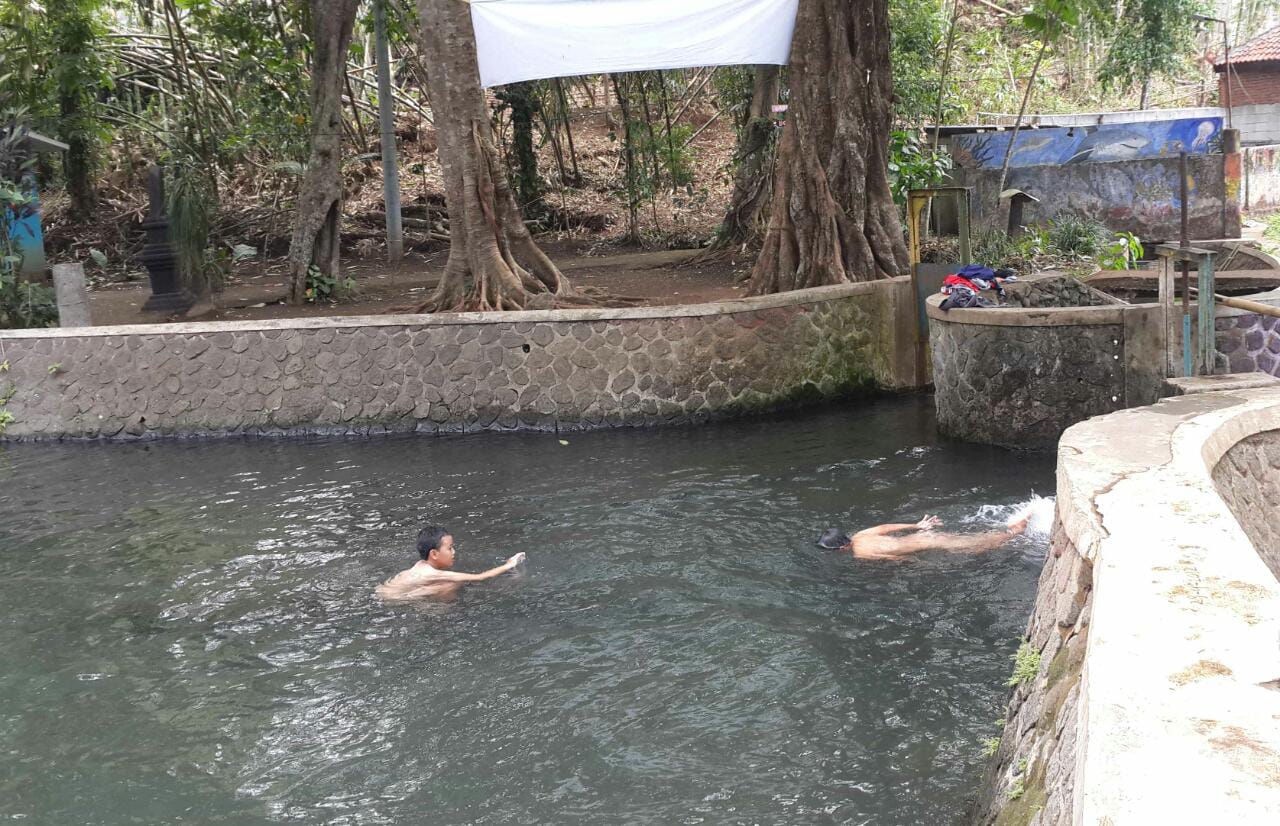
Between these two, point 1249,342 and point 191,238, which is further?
point 191,238

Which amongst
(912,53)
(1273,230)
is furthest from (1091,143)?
(912,53)

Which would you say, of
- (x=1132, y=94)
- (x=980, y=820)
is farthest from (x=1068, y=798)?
(x=1132, y=94)

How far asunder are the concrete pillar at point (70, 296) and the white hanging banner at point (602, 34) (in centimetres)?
565

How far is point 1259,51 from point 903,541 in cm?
2462

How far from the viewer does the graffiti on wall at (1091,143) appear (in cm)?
2059

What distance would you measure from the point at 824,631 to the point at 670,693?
122cm

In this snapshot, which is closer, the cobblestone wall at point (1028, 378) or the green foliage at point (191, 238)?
the cobblestone wall at point (1028, 378)

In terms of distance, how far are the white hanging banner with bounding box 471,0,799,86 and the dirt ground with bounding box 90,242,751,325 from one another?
2722 mm

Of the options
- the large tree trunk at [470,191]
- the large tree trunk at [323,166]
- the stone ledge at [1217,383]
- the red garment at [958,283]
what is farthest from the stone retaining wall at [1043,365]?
the large tree trunk at [323,166]

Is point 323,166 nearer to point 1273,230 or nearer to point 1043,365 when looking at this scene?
point 1043,365

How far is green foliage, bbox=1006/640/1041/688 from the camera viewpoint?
5160 mm

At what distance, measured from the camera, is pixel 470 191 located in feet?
45.6

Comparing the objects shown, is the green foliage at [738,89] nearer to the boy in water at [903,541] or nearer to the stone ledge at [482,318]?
the stone ledge at [482,318]

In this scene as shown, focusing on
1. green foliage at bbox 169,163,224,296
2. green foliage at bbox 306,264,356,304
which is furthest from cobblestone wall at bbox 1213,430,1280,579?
green foliage at bbox 169,163,224,296
